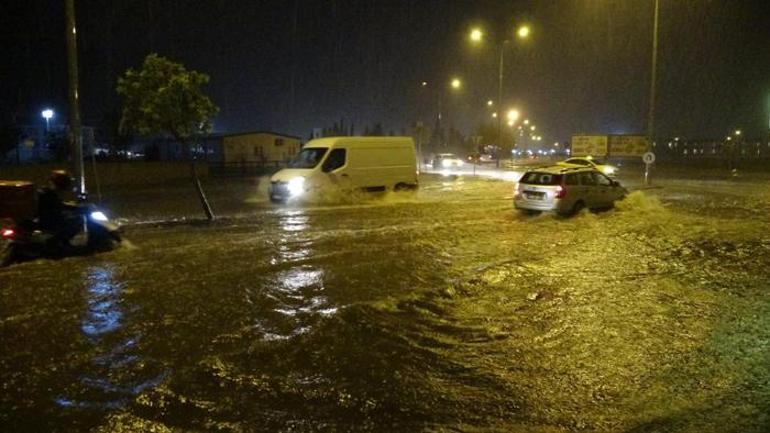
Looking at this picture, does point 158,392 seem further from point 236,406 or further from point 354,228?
point 354,228

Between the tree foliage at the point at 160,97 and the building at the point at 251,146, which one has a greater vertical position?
the tree foliage at the point at 160,97

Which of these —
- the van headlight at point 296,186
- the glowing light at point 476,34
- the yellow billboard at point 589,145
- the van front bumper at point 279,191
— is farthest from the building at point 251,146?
A: the van headlight at point 296,186

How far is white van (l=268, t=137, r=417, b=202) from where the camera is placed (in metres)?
20.3

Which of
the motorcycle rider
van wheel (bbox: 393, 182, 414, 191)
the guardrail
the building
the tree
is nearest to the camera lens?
the motorcycle rider

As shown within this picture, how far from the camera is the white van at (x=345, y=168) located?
20297 mm

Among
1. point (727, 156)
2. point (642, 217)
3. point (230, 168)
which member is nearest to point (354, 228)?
point (642, 217)

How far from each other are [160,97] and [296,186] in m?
15.2

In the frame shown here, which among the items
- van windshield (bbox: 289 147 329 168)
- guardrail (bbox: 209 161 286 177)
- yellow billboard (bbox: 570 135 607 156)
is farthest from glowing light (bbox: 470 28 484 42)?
yellow billboard (bbox: 570 135 607 156)

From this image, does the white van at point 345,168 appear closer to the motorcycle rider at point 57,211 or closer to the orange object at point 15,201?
the motorcycle rider at point 57,211

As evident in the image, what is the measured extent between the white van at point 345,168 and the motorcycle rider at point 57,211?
10.1 m

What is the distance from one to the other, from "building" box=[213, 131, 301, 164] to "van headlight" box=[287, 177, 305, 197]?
3284cm

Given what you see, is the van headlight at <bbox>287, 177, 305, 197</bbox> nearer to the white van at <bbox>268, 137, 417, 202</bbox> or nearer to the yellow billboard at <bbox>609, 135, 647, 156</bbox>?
the white van at <bbox>268, 137, 417, 202</bbox>

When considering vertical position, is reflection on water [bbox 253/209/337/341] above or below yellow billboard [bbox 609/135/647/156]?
below

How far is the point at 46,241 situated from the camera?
33.4 ft
